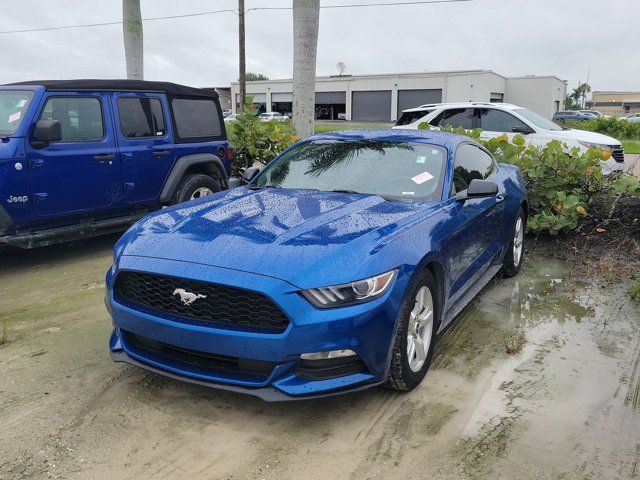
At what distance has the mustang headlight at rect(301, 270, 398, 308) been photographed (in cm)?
290

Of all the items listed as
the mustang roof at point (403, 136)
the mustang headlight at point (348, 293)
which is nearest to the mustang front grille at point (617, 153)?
the mustang roof at point (403, 136)

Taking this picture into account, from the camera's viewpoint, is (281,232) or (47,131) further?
(47,131)

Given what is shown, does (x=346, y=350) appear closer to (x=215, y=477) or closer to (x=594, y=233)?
(x=215, y=477)

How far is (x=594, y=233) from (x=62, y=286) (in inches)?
243

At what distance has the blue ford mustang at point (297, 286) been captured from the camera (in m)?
2.90

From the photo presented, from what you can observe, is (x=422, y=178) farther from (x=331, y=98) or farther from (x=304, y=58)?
(x=331, y=98)

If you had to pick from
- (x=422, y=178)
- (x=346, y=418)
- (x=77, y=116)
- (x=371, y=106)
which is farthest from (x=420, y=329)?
(x=371, y=106)

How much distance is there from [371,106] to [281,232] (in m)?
57.6

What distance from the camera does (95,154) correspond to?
6.25 m

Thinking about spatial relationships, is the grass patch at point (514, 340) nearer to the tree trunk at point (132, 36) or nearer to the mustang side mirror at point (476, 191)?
the mustang side mirror at point (476, 191)

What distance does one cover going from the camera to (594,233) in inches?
281

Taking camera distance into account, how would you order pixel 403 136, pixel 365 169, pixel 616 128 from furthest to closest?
pixel 616 128 → pixel 403 136 → pixel 365 169

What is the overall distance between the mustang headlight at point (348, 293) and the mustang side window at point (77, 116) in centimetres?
432

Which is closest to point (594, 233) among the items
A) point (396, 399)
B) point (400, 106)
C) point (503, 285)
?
point (503, 285)
